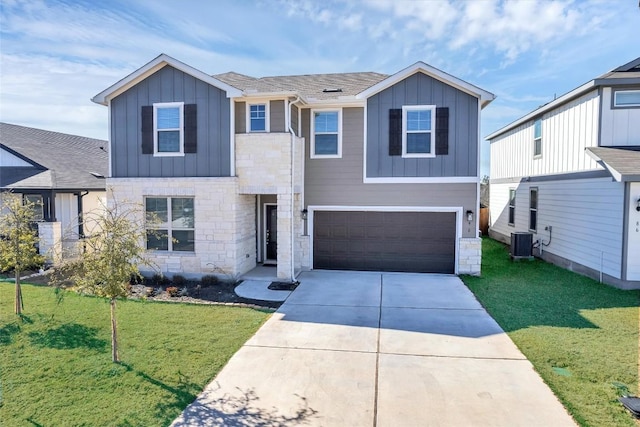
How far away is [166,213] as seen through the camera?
11.5m

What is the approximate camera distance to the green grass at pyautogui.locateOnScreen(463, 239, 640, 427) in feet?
16.3

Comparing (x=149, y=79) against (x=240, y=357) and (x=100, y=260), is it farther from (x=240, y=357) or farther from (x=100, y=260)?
(x=240, y=357)

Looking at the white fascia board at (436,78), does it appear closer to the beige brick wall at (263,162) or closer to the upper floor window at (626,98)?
the beige brick wall at (263,162)

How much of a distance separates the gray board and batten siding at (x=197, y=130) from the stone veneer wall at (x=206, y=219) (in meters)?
0.29

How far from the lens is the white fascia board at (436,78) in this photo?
1116cm

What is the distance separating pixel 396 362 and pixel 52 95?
513 inches

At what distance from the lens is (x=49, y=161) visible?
15797 millimetres

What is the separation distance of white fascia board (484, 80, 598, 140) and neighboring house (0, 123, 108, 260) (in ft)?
50.5

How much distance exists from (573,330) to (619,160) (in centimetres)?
526

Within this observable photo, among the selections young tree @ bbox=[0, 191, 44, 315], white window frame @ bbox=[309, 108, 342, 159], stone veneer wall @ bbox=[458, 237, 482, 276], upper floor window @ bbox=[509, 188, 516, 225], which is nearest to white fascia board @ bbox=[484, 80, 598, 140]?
upper floor window @ bbox=[509, 188, 516, 225]

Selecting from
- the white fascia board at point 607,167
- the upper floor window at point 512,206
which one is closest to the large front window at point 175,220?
the white fascia board at point 607,167

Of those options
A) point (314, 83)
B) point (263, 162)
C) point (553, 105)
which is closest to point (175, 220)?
point (263, 162)

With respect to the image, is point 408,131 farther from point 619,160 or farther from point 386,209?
point 619,160

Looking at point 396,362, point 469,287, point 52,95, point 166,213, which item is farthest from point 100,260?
point 52,95
